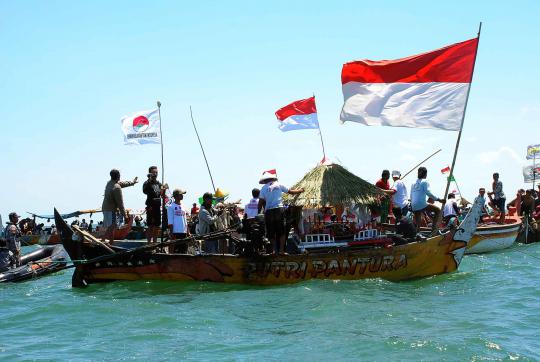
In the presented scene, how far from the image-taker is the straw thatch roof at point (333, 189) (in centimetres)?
1435

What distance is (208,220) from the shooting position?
15469 millimetres

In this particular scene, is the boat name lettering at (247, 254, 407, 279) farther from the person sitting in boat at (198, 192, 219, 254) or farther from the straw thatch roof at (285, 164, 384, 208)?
the person sitting in boat at (198, 192, 219, 254)

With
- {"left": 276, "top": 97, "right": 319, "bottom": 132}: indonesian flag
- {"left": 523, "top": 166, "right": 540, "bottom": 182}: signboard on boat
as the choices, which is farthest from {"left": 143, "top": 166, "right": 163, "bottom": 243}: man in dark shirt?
{"left": 523, "top": 166, "right": 540, "bottom": 182}: signboard on boat

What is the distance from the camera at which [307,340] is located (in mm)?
9422

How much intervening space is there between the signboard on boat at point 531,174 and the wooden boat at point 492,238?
A: 30.1 ft

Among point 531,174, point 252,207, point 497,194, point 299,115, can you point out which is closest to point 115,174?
point 252,207

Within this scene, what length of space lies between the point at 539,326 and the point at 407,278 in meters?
3.95

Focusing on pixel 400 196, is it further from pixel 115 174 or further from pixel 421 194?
pixel 115 174

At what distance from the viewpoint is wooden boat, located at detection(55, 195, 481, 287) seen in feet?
44.7

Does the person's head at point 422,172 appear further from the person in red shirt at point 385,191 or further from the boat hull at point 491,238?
the boat hull at point 491,238

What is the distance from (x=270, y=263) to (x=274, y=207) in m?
1.19

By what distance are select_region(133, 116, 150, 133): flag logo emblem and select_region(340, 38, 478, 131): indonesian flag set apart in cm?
741

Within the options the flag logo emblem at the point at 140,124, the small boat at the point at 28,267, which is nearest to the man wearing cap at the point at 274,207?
the small boat at the point at 28,267

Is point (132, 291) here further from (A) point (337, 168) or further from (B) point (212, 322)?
(A) point (337, 168)
